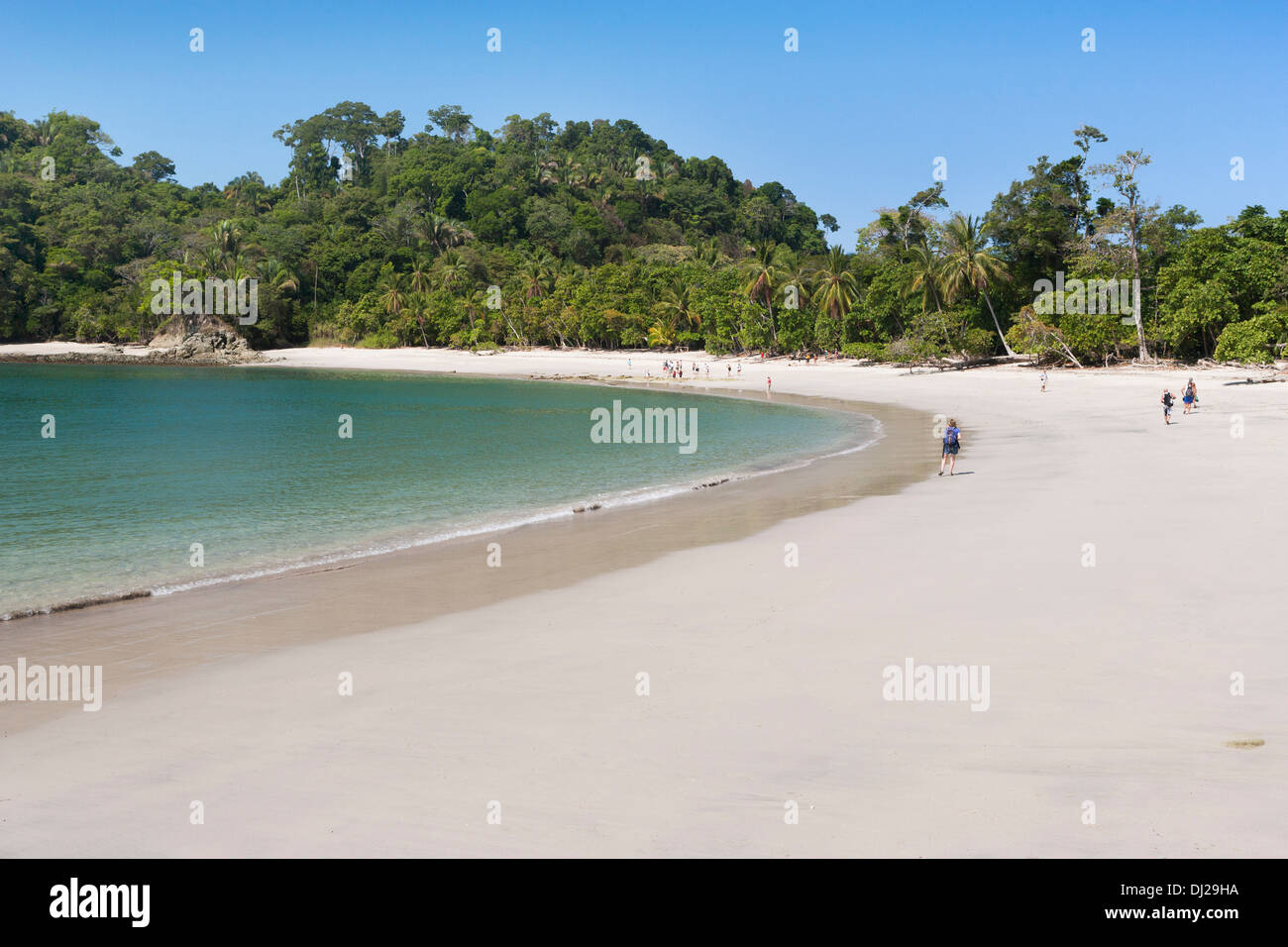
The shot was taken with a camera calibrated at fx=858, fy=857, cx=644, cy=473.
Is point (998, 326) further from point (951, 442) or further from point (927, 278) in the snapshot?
point (951, 442)

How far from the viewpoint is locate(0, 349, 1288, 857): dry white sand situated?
5383 mm

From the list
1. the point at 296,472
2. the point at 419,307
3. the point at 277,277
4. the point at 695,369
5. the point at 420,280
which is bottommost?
the point at 296,472

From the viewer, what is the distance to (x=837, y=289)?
71.2 meters

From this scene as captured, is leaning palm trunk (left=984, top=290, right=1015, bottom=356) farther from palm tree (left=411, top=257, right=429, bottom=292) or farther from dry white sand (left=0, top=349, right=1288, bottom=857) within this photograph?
palm tree (left=411, top=257, right=429, bottom=292)

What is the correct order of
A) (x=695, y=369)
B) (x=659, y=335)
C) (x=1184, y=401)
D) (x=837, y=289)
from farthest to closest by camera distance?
(x=659, y=335), (x=695, y=369), (x=837, y=289), (x=1184, y=401)

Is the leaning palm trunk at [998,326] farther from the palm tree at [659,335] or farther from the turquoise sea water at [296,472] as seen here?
the palm tree at [659,335]

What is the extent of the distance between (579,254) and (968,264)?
67.2 metres

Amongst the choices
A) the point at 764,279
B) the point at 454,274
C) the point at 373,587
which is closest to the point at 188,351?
the point at 454,274

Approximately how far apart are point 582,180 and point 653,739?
143 m

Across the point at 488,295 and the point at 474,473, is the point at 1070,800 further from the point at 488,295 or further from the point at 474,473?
the point at 488,295

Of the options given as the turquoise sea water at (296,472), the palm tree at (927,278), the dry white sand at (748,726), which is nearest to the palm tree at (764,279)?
the palm tree at (927,278)

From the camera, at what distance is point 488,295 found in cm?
9931

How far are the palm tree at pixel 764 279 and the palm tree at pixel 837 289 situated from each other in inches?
190
